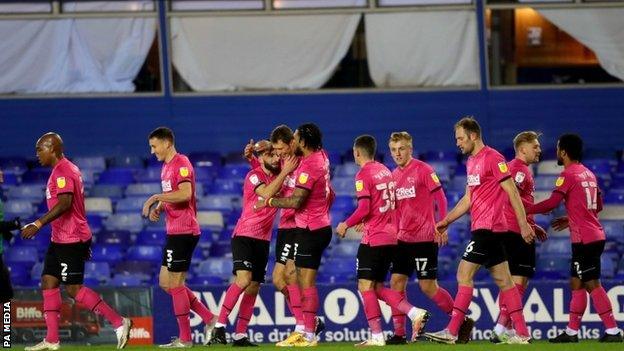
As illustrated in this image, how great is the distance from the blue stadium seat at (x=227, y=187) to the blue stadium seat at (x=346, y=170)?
144 cm

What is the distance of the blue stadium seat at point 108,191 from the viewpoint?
24312mm

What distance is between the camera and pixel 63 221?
51.8 feet

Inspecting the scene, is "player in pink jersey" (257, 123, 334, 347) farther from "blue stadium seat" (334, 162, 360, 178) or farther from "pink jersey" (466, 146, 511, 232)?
"blue stadium seat" (334, 162, 360, 178)

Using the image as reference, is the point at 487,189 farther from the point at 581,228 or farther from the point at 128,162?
the point at 128,162

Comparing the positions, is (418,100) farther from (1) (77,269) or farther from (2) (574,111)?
(1) (77,269)

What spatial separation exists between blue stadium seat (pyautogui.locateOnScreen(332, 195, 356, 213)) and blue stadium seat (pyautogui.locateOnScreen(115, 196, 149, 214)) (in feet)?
9.62

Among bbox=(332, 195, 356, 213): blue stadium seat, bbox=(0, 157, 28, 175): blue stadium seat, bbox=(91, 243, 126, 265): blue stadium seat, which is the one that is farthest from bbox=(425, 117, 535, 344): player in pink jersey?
bbox=(0, 157, 28, 175): blue stadium seat

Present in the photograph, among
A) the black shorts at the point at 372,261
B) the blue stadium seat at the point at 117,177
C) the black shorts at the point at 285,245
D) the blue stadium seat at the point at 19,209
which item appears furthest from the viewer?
the blue stadium seat at the point at 117,177

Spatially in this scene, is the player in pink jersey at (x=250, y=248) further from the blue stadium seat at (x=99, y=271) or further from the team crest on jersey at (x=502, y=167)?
the blue stadium seat at (x=99, y=271)

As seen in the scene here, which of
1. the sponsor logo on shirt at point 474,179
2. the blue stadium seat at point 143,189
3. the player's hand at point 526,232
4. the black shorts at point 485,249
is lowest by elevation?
the black shorts at point 485,249

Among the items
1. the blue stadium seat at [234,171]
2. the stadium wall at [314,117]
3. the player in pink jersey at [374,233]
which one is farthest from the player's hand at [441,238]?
the blue stadium seat at [234,171]

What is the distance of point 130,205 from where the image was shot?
78.3ft

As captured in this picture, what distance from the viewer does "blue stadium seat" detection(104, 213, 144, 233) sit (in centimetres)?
2344

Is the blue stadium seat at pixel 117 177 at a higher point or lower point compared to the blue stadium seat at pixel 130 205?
higher
